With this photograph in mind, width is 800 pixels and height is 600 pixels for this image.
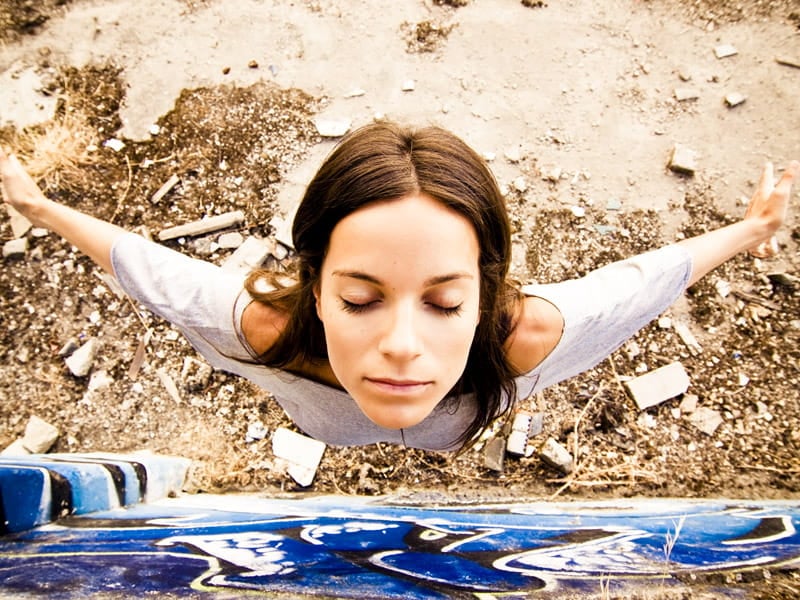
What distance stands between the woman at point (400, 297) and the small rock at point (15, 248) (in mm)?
858

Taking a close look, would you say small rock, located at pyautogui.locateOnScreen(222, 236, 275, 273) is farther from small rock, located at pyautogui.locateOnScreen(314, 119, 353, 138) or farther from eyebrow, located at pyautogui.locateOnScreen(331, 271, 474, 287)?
eyebrow, located at pyautogui.locateOnScreen(331, 271, 474, 287)

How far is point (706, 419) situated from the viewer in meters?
2.76

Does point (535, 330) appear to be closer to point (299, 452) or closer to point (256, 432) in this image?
point (299, 452)

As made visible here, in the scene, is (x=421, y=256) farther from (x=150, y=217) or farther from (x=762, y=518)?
(x=150, y=217)

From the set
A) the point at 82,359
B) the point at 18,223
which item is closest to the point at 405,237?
the point at 82,359

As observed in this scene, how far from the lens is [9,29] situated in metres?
3.21

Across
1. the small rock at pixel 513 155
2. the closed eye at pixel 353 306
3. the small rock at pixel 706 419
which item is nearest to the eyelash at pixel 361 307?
the closed eye at pixel 353 306

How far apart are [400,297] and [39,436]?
2.65m

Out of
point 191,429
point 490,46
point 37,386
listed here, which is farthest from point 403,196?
point 37,386

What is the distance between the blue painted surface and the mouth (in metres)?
0.46

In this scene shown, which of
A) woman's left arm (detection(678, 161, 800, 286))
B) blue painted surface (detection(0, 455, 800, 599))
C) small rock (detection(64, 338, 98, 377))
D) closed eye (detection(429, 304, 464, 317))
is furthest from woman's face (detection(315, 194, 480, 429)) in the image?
small rock (detection(64, 338, 98, 377))

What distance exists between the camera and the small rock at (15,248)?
296cm

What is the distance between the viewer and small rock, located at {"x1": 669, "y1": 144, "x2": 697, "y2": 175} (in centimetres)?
298

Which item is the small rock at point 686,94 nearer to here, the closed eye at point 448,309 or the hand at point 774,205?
the hand at point 774,205
